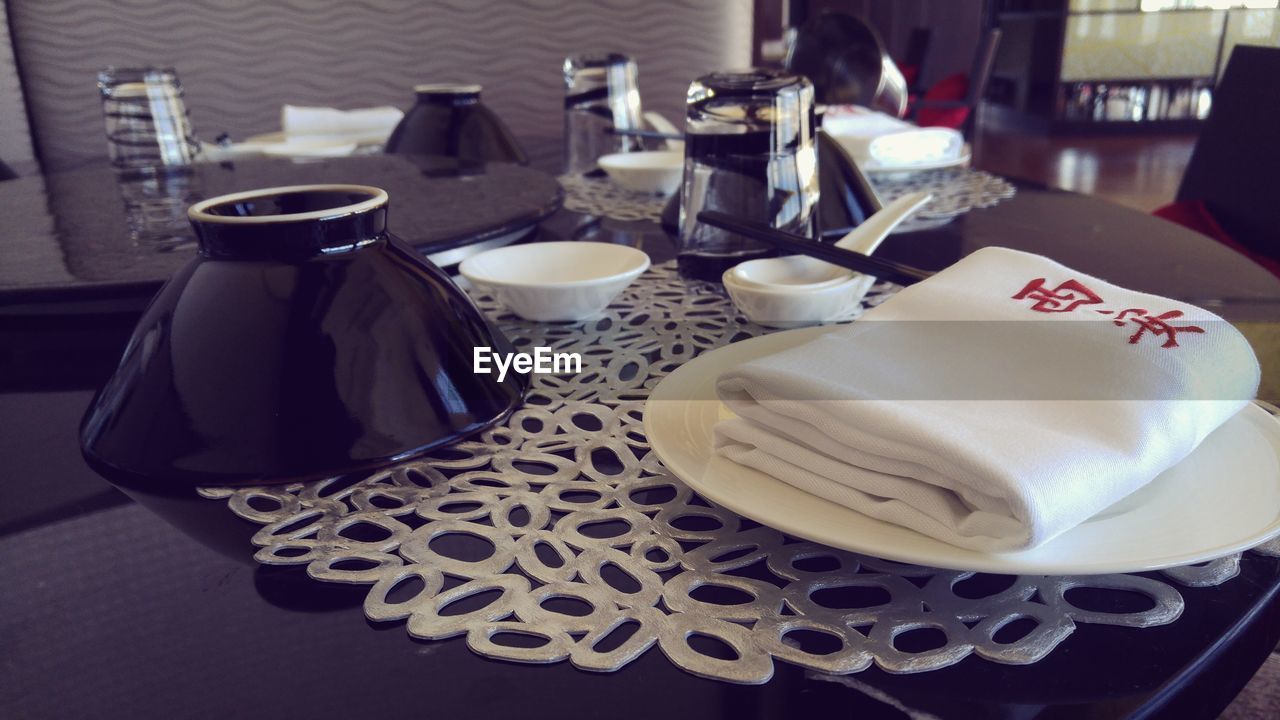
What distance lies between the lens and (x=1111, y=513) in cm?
30

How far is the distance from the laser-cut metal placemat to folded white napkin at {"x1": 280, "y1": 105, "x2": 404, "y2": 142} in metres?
0.92

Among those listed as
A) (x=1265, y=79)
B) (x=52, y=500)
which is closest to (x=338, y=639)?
(x=52, y=500)

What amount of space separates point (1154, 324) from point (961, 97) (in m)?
4.21

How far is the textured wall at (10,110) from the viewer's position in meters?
1.79

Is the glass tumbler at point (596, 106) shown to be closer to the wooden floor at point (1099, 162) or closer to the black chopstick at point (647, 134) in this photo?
the black chopstick at point (647, 134)

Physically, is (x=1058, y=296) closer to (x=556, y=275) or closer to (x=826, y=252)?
(x=826, y=252)

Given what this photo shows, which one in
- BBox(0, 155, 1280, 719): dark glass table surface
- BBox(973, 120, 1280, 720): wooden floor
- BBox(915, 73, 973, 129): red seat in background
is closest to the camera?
BBox(0, 155, 1280, 719): dark glass table surface

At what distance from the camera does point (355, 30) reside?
5.99 feet

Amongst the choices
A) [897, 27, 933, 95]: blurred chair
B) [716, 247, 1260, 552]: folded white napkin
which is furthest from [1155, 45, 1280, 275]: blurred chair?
[897, 27, 933, 95]: blurred chair

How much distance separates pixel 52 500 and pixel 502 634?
22cm

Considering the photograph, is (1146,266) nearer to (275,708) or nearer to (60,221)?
(275,708)

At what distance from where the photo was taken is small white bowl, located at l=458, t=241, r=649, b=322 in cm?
55

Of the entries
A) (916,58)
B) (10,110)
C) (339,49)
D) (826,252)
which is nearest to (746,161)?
(826,252)

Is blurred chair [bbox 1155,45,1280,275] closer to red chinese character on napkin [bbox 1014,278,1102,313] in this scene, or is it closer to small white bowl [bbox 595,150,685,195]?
small white bowl [bbox 595,150,685,195]
